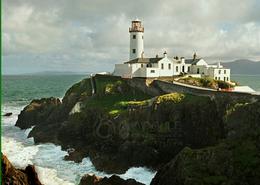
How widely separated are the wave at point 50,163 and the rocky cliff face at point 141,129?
1097 mm

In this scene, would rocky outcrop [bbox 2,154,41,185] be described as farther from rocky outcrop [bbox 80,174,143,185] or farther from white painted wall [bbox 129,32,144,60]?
white painted wall [bbox 129,32,144,60]

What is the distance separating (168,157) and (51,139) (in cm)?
1847

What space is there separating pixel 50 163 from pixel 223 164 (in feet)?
64.6

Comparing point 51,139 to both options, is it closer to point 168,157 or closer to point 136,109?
point 136,109

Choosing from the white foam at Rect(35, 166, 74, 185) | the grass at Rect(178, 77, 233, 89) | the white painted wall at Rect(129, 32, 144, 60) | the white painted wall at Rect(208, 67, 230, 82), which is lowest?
the white foam at Rect(35, 166, 74, 185)

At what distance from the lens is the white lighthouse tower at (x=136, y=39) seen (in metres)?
63.2

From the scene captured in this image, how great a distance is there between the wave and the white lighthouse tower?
80.7 feet

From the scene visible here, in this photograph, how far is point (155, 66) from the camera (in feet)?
193

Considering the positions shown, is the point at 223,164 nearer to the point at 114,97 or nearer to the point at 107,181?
the point at 107,181

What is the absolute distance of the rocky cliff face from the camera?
35969 mm

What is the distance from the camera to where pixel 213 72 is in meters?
60.0

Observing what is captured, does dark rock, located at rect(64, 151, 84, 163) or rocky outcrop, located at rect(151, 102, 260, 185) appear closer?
rocky outcrop, located at rect(151, 102, 260, 185)

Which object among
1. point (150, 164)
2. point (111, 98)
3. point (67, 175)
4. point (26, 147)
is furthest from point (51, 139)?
point (150, 164)

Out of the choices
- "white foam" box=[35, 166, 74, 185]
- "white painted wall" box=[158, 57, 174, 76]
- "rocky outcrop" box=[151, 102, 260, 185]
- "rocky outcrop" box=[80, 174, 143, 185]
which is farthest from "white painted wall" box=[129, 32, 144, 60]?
"rocky outcrop" box=[80, 174, 143, 185]
